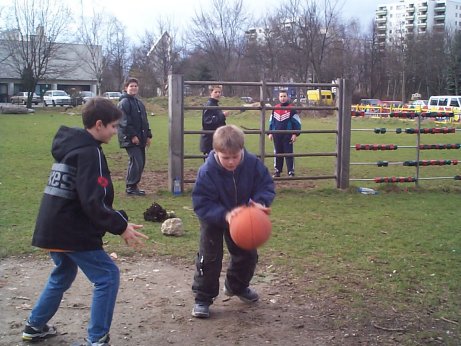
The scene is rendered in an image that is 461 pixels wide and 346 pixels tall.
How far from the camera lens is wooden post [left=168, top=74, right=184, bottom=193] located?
917 cm

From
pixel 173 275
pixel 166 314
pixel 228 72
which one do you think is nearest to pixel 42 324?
pixel 166 314

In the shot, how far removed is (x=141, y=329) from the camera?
403cm

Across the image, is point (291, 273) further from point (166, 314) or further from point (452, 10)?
A: point (452, 10)

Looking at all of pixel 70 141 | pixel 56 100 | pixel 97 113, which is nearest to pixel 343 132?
pixel 97 113

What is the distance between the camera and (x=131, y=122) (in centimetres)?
881

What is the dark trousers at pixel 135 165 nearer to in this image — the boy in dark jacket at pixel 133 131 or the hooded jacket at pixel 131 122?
the boy in dark jacket at pixel 133 131

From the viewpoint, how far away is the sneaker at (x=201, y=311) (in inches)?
167

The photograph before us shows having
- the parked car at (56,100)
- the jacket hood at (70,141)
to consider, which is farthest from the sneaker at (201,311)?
the parked car at (56,100)

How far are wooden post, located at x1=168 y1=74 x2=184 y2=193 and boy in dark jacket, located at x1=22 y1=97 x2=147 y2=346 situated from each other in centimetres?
554

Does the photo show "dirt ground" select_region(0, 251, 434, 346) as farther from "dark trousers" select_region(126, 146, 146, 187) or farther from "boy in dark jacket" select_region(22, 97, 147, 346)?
"dark trousers" select_region(126, 146, 146, 187)

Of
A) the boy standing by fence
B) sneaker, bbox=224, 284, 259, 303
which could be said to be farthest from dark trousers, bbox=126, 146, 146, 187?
sneaker, bbox=224, 284, 259, 303

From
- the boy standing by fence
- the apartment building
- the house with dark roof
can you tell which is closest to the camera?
the boy standing by fence

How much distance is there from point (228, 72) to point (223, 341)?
199 ft

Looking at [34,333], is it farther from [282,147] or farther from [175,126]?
[282,147]
